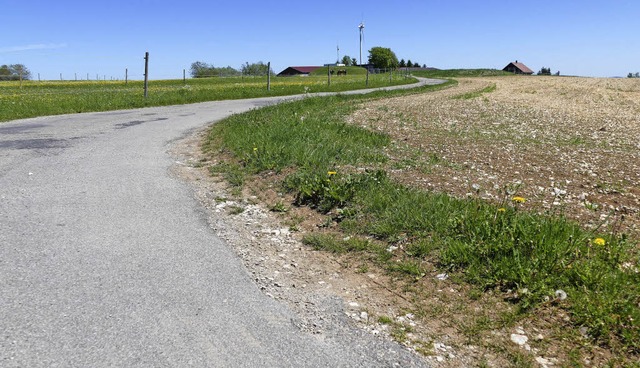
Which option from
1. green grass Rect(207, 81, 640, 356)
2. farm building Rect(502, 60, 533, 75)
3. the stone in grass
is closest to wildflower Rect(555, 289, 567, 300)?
green grass Rect(207, 81, 640, 356)

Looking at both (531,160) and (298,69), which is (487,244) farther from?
(298,69)

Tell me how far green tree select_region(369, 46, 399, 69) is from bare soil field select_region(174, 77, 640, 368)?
450 feet

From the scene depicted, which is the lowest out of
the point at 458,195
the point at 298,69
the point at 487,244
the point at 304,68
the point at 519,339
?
the point at 519,339

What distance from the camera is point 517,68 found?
523 feet

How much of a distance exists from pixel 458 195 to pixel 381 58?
14727 cm

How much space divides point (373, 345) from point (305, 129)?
9.31m

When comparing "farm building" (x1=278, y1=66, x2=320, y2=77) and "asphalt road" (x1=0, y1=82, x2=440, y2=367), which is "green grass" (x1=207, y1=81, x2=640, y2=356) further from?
"farm building" (x1=278, y1=66, x2=320, y2=77)

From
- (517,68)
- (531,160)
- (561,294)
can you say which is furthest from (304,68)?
(561,294)

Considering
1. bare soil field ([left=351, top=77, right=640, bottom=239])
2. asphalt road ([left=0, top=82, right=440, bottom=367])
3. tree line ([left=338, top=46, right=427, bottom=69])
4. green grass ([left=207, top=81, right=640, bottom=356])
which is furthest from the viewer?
tree line ([left=338, top=46, right=427, bottom=69])

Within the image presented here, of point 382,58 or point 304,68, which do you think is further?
point 304,68

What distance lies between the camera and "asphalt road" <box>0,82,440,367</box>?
136 inches

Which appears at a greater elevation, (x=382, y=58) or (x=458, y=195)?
(x=382, y=58)

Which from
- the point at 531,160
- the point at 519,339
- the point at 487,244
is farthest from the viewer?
the point at 531,160

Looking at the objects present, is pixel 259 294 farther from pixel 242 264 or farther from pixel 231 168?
pixel 231 168
